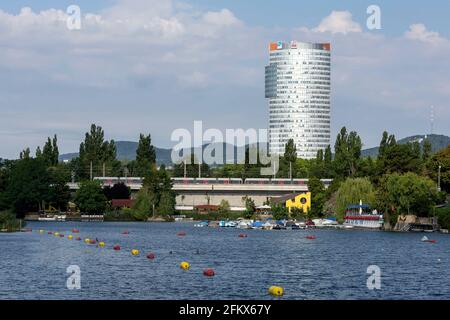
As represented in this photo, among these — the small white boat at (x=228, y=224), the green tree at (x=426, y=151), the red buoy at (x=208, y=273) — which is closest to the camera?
the red buoy at (x=208, y=273)

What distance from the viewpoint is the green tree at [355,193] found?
528ft

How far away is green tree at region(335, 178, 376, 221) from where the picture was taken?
160875 millimetres

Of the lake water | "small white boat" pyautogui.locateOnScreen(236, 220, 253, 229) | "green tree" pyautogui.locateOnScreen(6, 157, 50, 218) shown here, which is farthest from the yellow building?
the lake water

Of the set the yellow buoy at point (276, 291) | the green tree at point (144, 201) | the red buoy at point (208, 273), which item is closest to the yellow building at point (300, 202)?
the green tree at point (144, 201)

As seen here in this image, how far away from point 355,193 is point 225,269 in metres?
94.0

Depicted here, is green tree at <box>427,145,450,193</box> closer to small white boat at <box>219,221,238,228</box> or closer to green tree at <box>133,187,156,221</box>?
small white boat at <box>219,221,238,228</box>

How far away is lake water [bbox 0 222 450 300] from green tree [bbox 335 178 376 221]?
49.1 metres

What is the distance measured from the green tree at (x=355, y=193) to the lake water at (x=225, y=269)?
4909 cm

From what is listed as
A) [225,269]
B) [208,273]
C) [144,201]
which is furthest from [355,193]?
[208,273]

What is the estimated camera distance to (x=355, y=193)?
161m

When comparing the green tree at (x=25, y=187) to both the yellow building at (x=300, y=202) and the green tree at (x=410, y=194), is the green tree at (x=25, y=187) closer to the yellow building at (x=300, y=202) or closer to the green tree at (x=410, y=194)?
the yellow building at (x=300, y=202)
